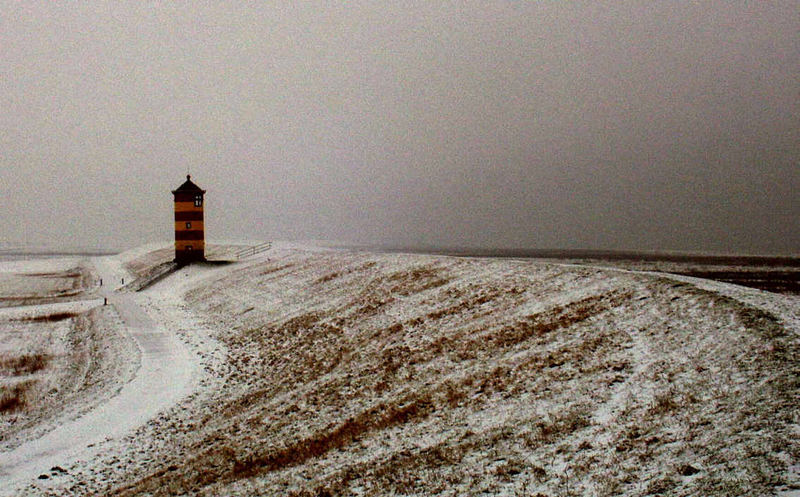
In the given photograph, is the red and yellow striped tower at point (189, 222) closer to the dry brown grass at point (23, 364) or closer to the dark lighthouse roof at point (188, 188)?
the dark lighthouse roof at point (188, 188)

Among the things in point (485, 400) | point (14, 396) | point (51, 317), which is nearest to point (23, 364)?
point (14, 396)

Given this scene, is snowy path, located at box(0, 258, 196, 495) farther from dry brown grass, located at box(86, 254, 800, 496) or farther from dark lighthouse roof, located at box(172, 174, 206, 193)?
dark lighthouse roof, located at box(172, 174, 206, 193)

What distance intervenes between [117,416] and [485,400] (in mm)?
11860

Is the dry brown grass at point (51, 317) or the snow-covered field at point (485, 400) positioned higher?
the snow-covered field at point (485, 400)

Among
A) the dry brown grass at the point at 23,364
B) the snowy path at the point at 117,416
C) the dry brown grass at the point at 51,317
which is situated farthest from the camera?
the dry brown grass at the point at 51,317

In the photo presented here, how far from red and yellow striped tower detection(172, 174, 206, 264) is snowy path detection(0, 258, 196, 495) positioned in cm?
2966

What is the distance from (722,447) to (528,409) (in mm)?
4371

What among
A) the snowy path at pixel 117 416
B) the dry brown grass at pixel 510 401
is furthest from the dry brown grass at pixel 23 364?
the dry brown grass at pixel 510 401

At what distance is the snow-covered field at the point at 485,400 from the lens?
346 inches

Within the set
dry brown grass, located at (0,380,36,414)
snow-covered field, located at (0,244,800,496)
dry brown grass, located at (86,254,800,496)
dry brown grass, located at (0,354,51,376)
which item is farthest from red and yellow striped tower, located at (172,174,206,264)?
dry brown grass, located at (0,380,36,414)

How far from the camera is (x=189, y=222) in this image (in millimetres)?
56125

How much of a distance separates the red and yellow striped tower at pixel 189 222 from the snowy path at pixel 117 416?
2966 centimetres

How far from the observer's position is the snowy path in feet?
44.6

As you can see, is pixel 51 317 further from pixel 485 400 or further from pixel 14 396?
pixel 485 400
